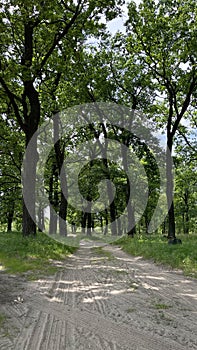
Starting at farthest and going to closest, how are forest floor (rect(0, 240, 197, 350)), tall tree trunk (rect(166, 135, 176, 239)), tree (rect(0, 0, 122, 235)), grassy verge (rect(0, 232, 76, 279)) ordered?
1. tall tree trunk (rect(166, 135, 176, 239))
2. tree (rect(0, 0, 122, 235))
3. grassy verge (rect(0, 232, 76, 279))
4. forest floor (rect(0, 240, 197, 350))

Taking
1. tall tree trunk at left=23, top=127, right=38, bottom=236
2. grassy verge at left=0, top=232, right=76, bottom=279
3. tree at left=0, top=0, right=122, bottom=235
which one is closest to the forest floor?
grassy verge at left=0, top=232, right=76, bottom=279

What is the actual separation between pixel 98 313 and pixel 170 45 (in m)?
17.0

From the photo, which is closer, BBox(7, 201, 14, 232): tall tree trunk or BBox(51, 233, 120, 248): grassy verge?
BBox(51, 233, 120, 248): grassy verge

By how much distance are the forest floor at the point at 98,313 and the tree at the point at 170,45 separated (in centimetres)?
1111

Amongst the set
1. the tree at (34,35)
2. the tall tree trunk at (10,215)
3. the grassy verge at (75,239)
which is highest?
the tree at (34,35)

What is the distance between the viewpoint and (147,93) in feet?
81.5

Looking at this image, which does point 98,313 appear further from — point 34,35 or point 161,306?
point 34,35

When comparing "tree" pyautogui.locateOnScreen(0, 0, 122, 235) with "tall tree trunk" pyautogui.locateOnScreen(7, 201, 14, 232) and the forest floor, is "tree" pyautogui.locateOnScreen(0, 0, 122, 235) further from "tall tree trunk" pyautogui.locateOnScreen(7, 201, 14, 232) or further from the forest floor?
"tall tree trunk" pyautogui.locateOnScreen(7, 201, 14, 232)

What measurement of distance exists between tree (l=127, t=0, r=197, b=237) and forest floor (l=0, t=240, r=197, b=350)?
1111 centimetres

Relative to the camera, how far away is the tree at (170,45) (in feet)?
58.0

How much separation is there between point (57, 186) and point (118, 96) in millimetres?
15256

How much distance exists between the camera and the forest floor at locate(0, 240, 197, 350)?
4031 mm

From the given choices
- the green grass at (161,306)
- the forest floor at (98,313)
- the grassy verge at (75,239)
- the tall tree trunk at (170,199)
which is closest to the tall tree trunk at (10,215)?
the grassy verge at (75,239)

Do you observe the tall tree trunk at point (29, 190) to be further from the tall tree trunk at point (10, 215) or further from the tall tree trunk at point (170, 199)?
the tall tree trunk at point (10, 215)
